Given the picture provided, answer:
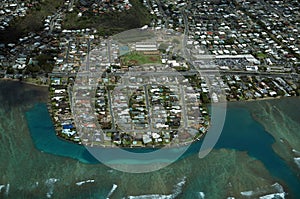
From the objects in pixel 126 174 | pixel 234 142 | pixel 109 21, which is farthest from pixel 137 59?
pixel 126 174

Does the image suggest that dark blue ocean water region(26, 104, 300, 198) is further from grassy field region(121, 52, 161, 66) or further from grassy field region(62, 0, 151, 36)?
grassy field region(62, 0, 151, 36)

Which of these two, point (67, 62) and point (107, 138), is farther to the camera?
point (67, 62)

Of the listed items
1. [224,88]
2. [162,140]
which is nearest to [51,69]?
[162,140]

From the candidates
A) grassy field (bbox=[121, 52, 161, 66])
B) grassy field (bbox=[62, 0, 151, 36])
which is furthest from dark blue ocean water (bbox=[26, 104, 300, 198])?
grassy field (bbox=[62, 0, 151, 36])

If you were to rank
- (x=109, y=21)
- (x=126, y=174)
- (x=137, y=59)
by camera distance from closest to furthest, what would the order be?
(x=126, y=174) → (x=137, y=59) → (x=109, y=21)

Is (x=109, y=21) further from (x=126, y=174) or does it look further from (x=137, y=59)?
(x=126, y=174)

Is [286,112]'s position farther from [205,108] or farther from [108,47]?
[108,47]
